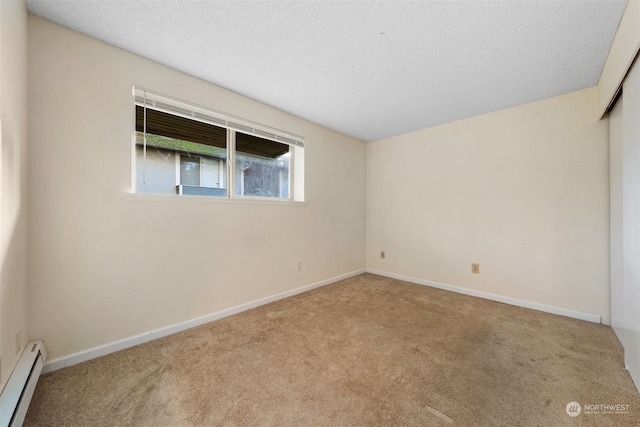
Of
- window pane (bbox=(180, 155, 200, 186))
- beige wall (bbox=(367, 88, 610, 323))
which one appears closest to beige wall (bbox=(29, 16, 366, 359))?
window pane (bbox=(180, 155, 200, 186))

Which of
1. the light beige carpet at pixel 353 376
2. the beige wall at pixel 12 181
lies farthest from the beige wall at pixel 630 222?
the beige wall at pixel 12 181

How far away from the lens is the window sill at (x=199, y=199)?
1852 mm

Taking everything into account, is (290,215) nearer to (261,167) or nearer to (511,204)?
(261,167)

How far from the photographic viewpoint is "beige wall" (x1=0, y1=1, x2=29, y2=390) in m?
→ 1.15

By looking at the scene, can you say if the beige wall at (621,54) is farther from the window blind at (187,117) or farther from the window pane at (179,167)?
the window pane at (179,167)

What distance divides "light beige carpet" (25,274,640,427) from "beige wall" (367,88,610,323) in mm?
A: 524

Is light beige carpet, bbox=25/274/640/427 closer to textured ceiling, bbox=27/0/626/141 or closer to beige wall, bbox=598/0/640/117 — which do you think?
beige wall, bbox=598/0/640/117

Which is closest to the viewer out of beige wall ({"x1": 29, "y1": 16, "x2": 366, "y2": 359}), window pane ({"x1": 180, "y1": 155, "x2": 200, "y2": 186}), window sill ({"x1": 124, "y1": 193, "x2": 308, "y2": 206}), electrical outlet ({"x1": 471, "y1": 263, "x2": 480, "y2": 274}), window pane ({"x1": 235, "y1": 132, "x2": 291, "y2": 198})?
beige wall ({"x1": 29, "y1": 16, "x2": 366, "y2": 359})

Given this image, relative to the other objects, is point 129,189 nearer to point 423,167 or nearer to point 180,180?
point 180,180

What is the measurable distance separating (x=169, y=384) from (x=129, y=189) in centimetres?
137

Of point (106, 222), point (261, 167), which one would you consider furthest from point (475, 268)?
point (106, 222)

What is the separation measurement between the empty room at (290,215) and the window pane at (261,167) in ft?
0.09

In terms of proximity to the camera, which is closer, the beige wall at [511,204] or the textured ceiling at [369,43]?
the textured ceiling at [369,43]

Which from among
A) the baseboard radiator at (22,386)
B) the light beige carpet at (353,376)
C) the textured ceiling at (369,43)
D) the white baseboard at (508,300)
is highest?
the textured ceiling at (369,43)
